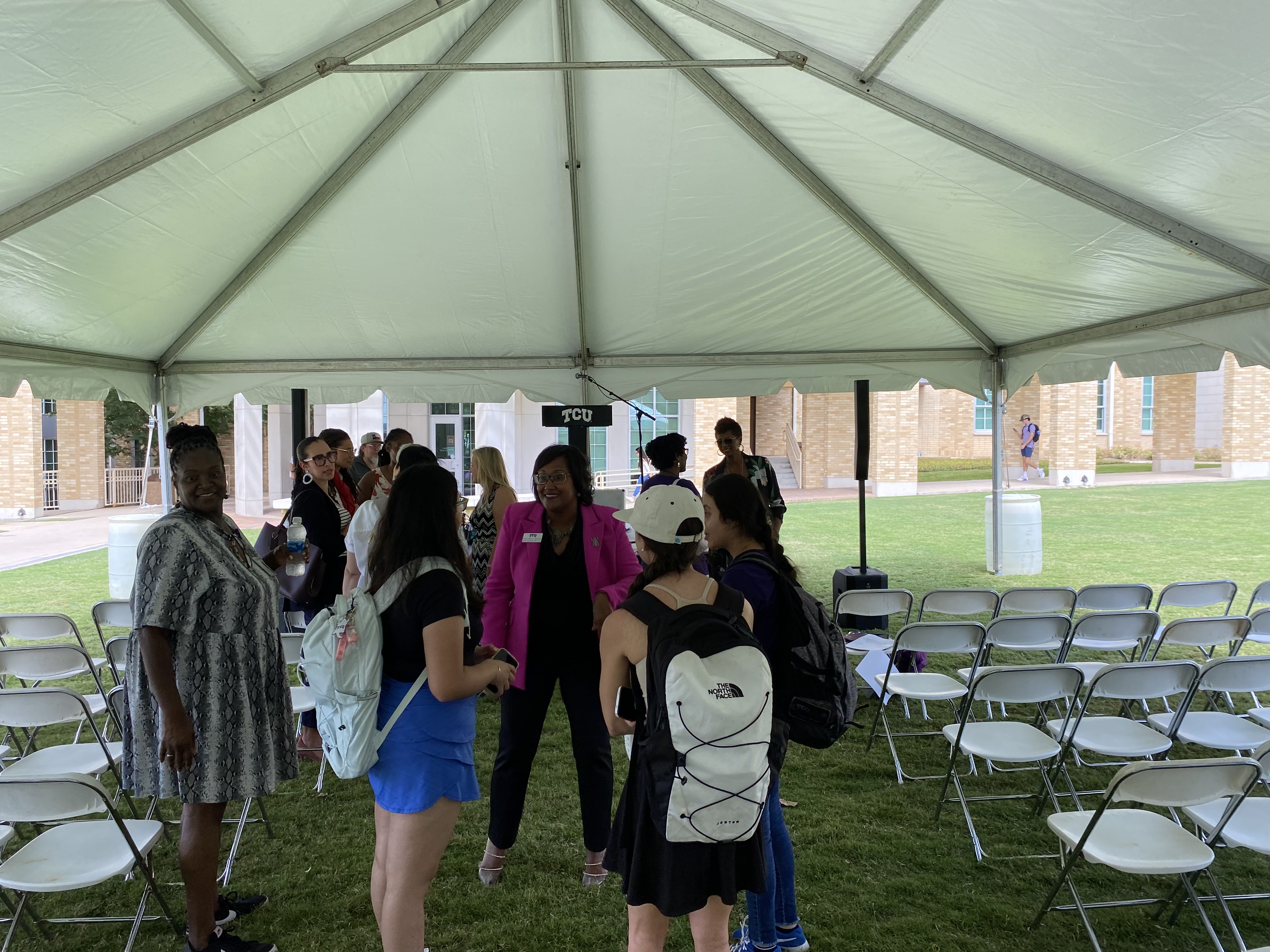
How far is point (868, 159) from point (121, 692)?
4.78 meters

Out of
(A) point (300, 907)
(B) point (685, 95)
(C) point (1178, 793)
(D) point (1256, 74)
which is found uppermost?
(B) point (685, 95)

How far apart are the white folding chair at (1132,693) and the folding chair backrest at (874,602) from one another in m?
1.48

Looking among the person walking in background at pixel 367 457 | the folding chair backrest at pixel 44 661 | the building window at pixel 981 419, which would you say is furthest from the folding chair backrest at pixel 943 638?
the building window at pixel 981 419

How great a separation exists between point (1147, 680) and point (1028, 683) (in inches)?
19.7

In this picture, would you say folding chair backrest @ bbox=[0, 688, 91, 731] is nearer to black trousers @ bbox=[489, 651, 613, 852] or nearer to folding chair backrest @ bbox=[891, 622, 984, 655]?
black trousers @ bbox=[489, 651, 613, 852]

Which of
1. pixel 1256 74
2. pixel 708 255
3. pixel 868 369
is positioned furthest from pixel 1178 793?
pixel 868 369

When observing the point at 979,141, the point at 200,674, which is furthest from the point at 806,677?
the point at 979,141

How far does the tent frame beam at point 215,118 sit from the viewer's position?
4.02m

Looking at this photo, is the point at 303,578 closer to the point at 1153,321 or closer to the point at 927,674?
the point at 927,674

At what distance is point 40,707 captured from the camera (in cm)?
337

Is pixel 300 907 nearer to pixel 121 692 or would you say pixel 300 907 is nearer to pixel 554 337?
pixel 121 692

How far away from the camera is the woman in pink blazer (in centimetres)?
318

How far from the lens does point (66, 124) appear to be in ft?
12.1

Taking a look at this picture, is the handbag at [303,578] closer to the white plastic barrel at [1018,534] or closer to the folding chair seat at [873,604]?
the folding chair seat at [873,604]
